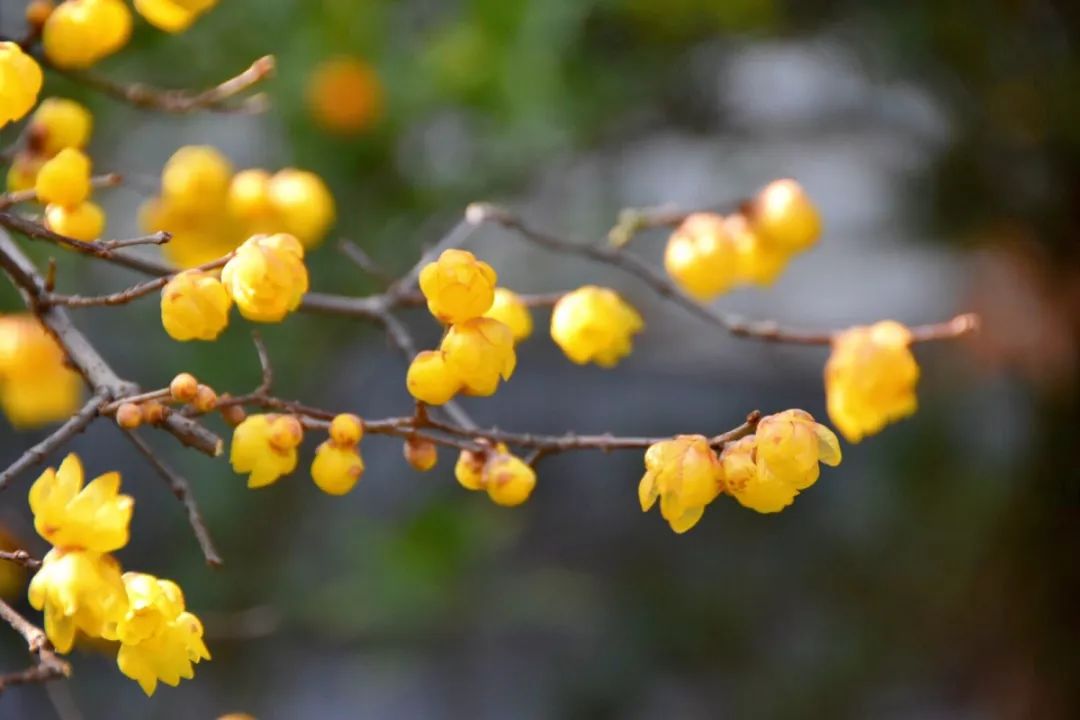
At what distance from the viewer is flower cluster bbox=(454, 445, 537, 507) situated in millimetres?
539

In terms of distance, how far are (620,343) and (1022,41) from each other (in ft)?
3.98

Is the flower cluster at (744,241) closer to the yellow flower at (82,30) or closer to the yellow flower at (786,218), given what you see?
the yellow flower at (786,218)

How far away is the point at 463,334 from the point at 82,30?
31cm

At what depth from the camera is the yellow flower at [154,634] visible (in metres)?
0.47

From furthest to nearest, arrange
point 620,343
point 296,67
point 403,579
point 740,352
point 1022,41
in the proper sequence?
point 740,352 → point 1022,41 → point 403,579 → point 296,67 → point 620,343

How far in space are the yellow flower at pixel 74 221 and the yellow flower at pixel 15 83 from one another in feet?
0.28

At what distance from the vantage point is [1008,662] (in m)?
1.93

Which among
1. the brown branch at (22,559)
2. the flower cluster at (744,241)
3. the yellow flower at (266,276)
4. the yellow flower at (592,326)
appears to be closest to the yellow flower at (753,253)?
the flower cluster at (744,241)

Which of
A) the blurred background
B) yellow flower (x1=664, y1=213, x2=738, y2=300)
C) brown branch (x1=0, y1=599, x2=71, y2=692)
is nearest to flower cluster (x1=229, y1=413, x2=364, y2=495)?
brown branch (x1=0, y1=599, x2=71, y2=692)

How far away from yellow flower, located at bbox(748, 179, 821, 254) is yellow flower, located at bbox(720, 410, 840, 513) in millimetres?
331

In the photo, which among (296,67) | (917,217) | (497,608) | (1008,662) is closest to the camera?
(296,67)

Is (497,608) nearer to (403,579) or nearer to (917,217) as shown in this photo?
(403,579)

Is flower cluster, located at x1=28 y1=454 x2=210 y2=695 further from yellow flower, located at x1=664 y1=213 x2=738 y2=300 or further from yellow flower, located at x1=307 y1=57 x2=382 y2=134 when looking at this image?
yellow flower, located at x1=307 y1=57 x2=382 y2=134

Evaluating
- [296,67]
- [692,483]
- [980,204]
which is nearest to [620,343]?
[692,483]
